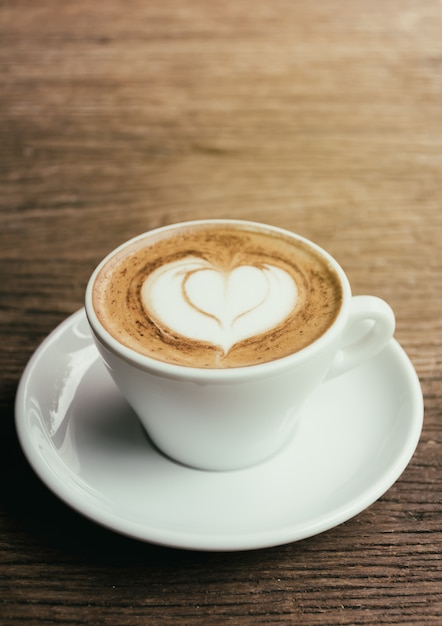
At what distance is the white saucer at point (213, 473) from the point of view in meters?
0.62

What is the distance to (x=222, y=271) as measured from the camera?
0.78 meters

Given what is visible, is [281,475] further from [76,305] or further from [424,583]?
[76,305]

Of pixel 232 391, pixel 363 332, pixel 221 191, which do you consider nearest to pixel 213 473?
pixel 232 391

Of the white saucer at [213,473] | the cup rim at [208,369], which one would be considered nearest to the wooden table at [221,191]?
the white saucer at [213,473]

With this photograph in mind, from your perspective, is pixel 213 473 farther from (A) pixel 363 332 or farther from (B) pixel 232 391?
(A) pixel 363 332

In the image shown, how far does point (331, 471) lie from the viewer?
2.29 ft

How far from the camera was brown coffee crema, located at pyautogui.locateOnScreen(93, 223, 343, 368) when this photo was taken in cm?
67

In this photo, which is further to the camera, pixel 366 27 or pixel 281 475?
pixel 366 27

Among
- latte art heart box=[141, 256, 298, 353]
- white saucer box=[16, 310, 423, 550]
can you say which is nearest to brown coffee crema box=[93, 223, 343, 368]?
latte art heart box=[141, 256, 298, 353]

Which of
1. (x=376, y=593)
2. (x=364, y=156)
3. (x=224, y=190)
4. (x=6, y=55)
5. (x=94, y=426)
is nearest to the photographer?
(x=376, y=593)

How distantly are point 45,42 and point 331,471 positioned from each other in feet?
5.18

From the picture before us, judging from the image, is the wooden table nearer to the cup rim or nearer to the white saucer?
the white saucer

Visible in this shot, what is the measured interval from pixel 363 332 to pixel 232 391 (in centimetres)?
21

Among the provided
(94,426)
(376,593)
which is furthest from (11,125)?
(376,593)
